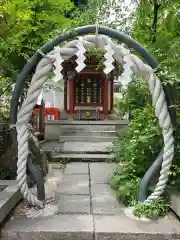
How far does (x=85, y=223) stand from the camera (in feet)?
12.5

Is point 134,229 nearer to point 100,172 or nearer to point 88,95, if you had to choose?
point 100,172

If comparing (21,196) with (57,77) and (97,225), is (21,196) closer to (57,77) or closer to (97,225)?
(97,225)

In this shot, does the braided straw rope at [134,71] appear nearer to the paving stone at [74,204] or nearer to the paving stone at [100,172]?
the paving stone at [74,204]

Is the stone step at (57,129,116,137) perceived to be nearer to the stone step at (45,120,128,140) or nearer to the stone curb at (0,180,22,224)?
the stone step at (45,120,128,140)

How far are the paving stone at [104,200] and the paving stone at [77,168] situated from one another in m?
1.35

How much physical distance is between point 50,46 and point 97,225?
2.39 metres

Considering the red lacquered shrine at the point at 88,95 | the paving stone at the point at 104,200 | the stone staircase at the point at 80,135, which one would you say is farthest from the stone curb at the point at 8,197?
the red lacquered shrine at the point at 88,95

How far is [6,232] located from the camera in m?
3.58

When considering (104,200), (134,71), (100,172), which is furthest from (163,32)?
(100,172)

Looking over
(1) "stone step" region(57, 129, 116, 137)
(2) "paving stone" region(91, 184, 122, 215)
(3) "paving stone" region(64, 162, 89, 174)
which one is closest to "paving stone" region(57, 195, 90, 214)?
(2) "paving stone" region(91, 184, 122, 215)

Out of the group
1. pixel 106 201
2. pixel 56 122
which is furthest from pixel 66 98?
pixel 106 201

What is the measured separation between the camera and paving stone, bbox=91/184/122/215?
4332mm

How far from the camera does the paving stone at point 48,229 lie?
355 cm

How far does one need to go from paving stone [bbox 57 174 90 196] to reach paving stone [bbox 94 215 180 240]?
1374 mm
